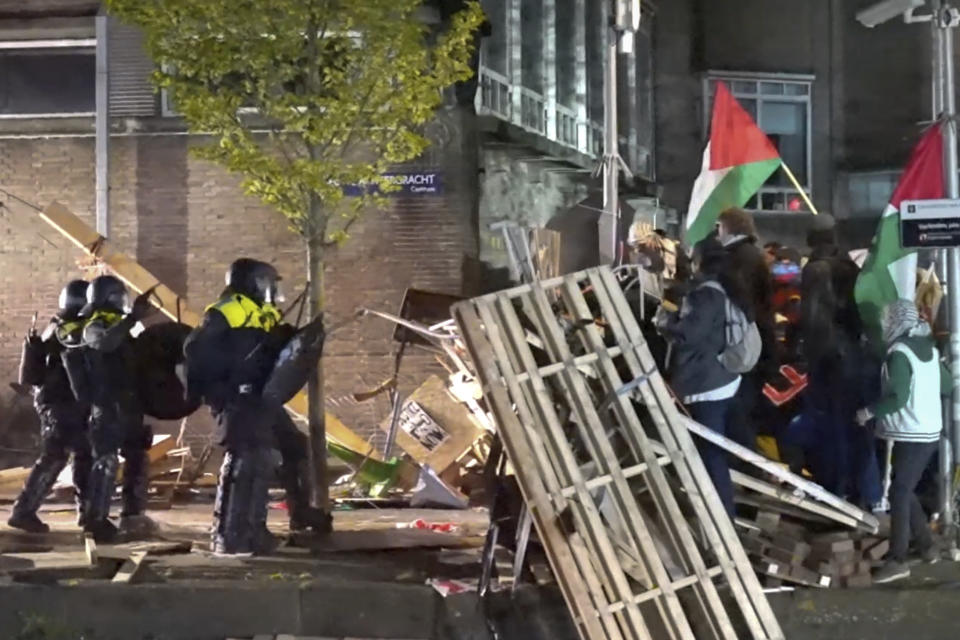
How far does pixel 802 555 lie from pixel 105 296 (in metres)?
5.40

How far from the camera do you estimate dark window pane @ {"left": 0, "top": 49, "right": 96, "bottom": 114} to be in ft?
45.4

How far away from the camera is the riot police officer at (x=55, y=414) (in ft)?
30.0

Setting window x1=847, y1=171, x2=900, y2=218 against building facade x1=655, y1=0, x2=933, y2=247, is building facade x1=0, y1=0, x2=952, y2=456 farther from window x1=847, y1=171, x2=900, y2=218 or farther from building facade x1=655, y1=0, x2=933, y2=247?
window x1=847, y1=171, x2=900, y2=218

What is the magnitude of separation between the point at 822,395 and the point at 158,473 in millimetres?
7073

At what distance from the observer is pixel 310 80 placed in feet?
30.1

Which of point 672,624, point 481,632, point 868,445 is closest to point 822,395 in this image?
point 868,445

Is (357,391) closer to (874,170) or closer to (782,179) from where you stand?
(782,179)

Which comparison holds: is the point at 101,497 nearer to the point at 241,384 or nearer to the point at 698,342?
the point at 241,384

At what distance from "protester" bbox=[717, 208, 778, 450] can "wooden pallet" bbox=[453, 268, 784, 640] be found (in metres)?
0.88

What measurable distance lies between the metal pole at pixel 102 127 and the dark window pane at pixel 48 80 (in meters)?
0.49

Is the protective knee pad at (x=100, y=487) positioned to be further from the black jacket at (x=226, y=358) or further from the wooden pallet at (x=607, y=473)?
the wooden pallet at (x=607, y=473)

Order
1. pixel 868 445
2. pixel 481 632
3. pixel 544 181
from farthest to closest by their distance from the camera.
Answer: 1. pixel 544 181
2. pixel 868 445
3. pixel 481 632

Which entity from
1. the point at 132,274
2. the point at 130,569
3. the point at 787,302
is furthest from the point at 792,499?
the point at 132,274

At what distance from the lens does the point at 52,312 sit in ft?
44.8
